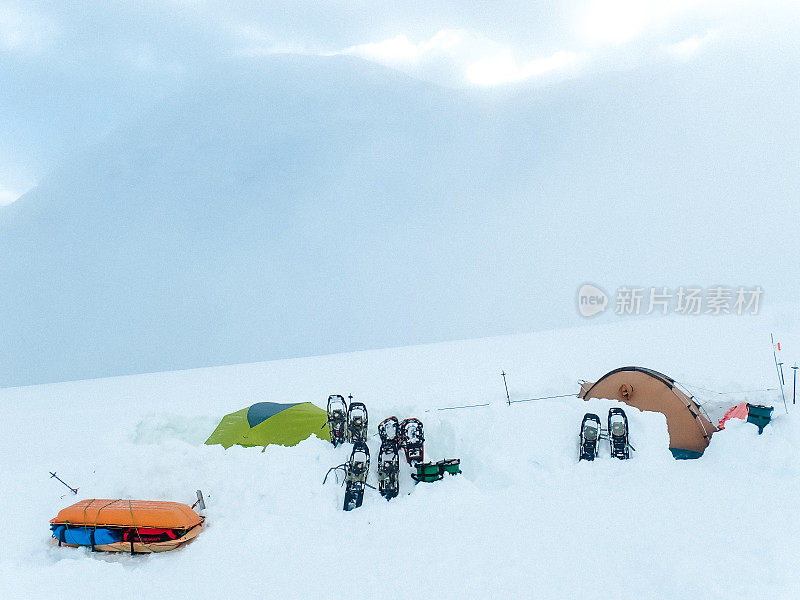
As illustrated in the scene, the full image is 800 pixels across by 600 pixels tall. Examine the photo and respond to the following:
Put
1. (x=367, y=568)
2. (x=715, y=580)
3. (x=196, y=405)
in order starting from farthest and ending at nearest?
(x=196, y=405) → (x=367, y=568) → (x=715, y=580)

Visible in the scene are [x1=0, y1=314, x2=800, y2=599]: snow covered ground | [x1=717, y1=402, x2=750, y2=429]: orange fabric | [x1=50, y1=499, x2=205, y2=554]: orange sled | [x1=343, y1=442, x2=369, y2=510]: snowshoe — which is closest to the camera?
[x1=0, y1=314, x2=800, y2=599]: snow covered ground

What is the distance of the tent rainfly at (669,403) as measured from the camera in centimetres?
809

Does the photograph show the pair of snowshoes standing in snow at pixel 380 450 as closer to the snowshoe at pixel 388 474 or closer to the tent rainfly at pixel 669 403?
the snowshoe at pixel 388 474

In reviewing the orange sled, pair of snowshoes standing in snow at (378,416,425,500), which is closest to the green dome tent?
pair of snowshoes standing in snow at (378,416,425,500)

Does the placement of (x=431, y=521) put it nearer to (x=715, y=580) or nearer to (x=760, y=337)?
(x=715, y=580)

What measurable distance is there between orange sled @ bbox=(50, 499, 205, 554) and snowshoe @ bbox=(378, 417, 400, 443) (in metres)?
3.21

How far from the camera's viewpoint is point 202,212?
72125 millimetres

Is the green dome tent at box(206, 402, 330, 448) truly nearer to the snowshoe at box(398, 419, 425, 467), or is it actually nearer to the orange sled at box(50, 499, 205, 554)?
the snowshoe at box(398, 419, 425, 467)

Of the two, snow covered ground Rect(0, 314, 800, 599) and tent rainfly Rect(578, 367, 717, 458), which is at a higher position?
tent rainfly Rect(578, 367, 717, 458)

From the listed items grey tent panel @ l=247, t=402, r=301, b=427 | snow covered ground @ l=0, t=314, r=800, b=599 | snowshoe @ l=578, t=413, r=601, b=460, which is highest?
grey tent panel @ l=247, t=402, r=301, b=427

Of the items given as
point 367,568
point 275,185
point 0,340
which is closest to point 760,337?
point 367,568

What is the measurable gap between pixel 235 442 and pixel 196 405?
8.40 metres

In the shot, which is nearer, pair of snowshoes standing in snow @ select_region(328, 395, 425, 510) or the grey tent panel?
pair of snowshoes standing in snow @ select_region(328, 395, 425, 510)

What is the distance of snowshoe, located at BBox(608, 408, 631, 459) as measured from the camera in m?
7.57
